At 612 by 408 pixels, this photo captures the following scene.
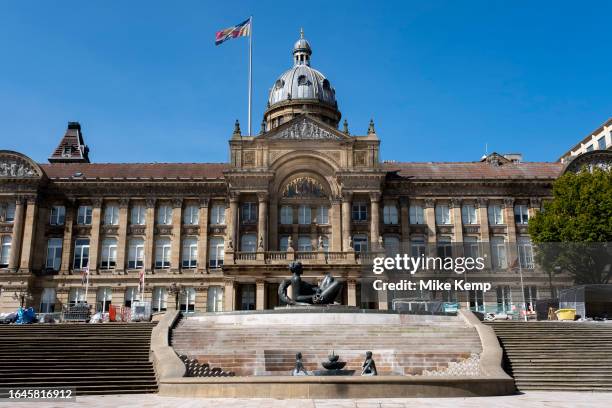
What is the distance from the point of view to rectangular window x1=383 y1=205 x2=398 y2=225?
194 ft

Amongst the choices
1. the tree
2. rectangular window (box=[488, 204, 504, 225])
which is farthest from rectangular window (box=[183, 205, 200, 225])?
the tree

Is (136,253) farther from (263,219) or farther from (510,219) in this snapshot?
(510,219)

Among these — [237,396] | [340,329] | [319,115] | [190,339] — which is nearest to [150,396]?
[237,396]

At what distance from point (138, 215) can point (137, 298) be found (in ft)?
26.4

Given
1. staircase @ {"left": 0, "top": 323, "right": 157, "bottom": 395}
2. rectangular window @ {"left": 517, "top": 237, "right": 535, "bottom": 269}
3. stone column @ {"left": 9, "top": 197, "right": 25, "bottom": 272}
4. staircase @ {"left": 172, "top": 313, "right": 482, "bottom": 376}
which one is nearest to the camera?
staircase @ {"left": 0, "top": 323, "right": 157, "bottom": 395}

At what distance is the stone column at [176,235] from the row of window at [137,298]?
2375 millimetres

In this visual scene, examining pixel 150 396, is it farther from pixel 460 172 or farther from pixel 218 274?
pixel 460 172

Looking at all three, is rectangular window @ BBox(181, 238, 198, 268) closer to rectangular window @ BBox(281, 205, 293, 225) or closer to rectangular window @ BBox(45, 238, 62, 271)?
rectangular window @ BBox(281, 205, 293, 225)

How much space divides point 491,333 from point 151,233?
37.2 metres

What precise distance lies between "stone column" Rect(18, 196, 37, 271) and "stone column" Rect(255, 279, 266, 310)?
21601 millimetres

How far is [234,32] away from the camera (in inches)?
2274

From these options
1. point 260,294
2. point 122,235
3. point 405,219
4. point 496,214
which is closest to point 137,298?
→ point 122,235

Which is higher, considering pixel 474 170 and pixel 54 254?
pixel 474 170

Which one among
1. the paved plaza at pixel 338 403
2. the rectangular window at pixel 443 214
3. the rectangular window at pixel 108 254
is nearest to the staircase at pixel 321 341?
the paved plaza at pixel 338 403
